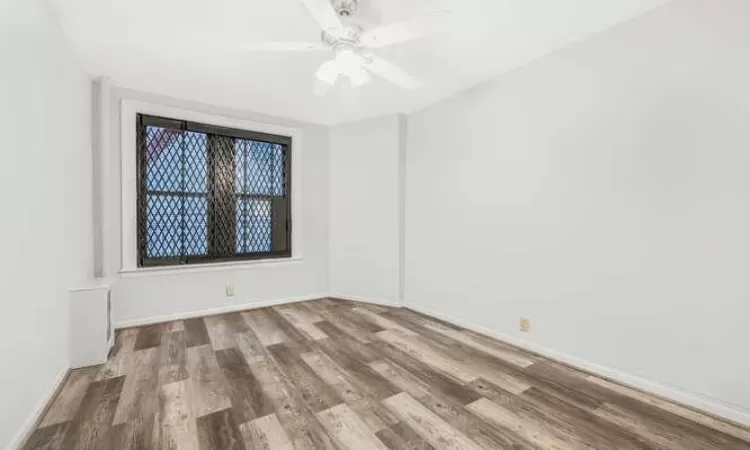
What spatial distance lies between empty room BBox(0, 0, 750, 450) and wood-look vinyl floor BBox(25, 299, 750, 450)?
0.02 m

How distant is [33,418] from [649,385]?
3.40 meters

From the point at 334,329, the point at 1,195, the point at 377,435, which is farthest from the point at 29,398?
the point at 334,329

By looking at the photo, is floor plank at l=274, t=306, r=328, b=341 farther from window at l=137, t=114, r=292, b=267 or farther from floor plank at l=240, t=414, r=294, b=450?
floor plank at l=240, t=414, r=294, b=450

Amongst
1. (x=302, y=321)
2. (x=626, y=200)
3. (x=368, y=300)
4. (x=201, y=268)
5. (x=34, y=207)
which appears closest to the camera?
(x=34, y=207)

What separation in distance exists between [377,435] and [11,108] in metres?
2.23

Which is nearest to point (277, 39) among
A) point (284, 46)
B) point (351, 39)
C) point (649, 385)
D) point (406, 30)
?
point (284, 46)

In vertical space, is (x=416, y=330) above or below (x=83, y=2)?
below

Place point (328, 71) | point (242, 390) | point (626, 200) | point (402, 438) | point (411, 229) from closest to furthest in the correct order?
1. point (402, 438)
2. point (242, 390)
3. point (626, 200)
4. point (328, 71)
5. point (411, 229)

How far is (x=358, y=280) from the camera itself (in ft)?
13.1

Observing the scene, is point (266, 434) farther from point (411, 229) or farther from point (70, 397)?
point (411, 229)

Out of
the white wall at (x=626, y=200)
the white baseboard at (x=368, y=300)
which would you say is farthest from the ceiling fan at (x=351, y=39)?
the white baseboard at (x=368, y=300)

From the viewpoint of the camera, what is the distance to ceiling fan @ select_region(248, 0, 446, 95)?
5.57 ft

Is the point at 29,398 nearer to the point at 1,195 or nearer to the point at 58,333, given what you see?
the point at 58,333

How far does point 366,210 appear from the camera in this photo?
3924 mm
